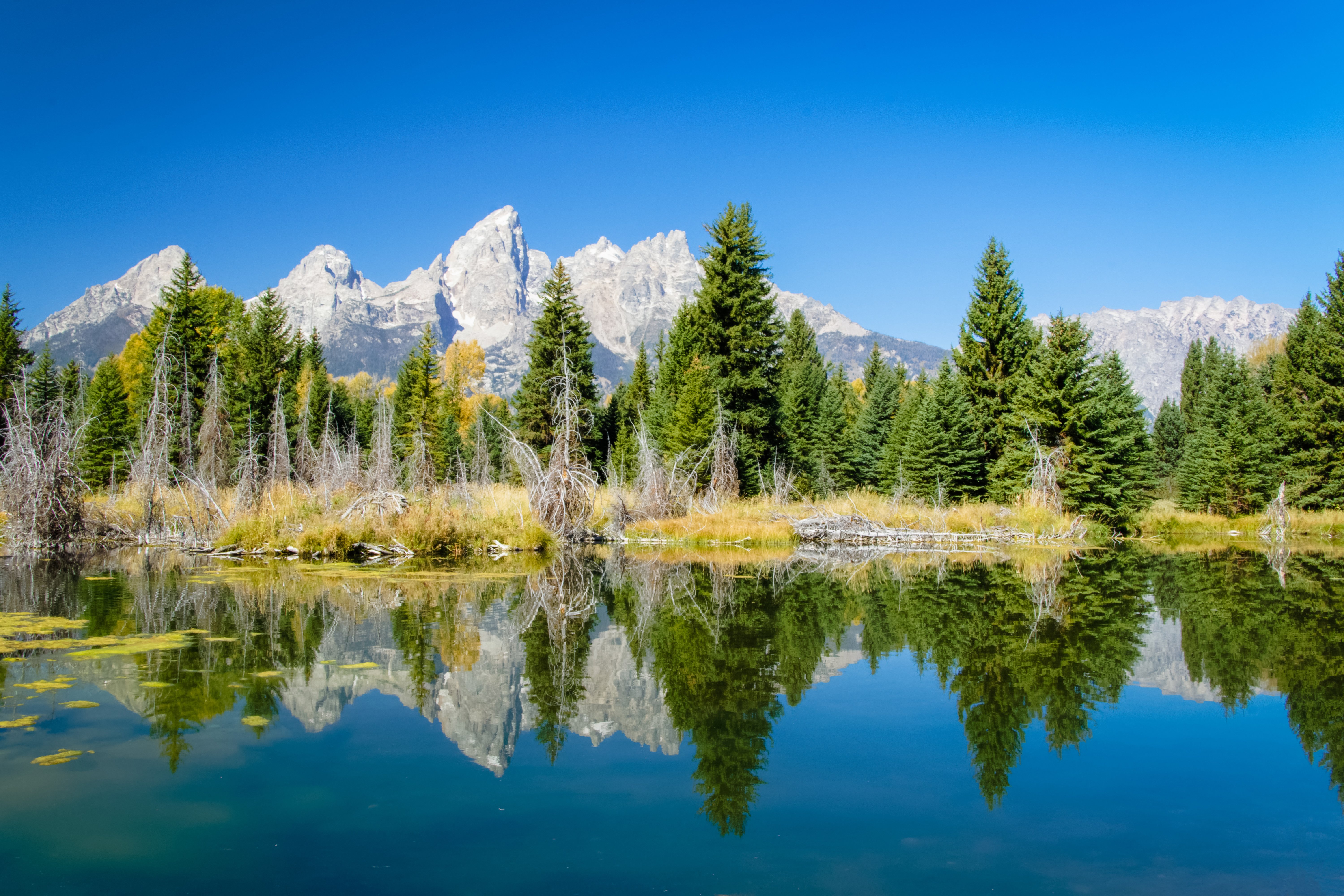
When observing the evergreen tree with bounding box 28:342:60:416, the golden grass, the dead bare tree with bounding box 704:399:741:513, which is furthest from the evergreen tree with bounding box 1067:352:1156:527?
the evergreen tree with bounding box 28:342:60:416

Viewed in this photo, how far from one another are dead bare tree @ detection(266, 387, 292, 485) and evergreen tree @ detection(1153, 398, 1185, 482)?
1977 inches

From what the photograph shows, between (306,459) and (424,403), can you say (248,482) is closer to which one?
(306,459)

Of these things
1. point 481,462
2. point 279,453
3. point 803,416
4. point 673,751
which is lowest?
point 673,751

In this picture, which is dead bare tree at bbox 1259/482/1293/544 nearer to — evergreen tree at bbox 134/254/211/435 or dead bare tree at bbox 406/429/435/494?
dead bare tree at bbox 406/429/435/494

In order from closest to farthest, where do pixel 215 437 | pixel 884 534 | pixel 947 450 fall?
pixel 884 534 < pixel 215 437 < pixel 947 450

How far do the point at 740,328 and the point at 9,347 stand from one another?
36504 mm

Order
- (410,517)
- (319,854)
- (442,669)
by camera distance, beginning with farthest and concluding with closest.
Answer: (410,517) < (442,669) < (319,854)

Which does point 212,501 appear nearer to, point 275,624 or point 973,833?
point 275,624

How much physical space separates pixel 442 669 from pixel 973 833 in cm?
531

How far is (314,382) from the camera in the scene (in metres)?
44.9

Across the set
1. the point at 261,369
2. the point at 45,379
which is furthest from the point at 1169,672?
the point at 45,379

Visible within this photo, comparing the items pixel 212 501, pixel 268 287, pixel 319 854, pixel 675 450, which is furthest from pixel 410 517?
pixel 268 287

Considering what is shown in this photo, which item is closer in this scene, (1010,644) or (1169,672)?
(1169,672)

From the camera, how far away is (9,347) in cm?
3947
